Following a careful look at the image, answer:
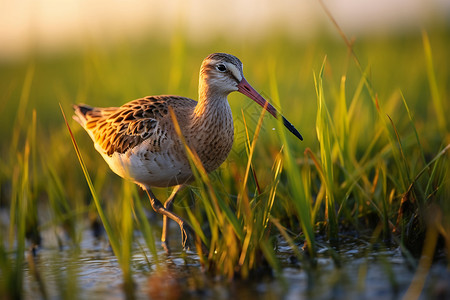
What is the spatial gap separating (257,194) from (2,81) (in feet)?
44.4

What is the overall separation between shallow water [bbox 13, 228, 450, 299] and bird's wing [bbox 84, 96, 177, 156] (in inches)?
46.5

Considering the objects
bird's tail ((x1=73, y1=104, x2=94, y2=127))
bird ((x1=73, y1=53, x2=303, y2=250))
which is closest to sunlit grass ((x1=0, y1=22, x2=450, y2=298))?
bird ((x1=73, y1=53, x2=303, y2=250))

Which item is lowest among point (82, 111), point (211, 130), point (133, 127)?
point (211, 130)

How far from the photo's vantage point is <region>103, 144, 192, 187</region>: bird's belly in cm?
528

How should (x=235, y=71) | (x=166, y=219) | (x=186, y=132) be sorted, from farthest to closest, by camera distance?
(x=166, y=219)
(x=186, y=132)
(x=235, y=71)

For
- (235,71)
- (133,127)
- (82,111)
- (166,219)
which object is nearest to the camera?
(235,71)

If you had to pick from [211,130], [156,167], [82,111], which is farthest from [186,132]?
[82,111]

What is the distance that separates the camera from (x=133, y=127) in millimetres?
5816

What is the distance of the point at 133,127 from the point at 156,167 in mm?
683

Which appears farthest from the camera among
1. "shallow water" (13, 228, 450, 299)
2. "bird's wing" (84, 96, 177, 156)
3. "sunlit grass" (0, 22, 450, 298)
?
"bird's wing" (84, 96, 177, 156)

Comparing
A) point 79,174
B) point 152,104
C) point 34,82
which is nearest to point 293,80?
point 79,174

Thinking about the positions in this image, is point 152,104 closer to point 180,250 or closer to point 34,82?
point 180,250

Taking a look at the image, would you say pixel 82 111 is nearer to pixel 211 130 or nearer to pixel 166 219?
pixel 166 219

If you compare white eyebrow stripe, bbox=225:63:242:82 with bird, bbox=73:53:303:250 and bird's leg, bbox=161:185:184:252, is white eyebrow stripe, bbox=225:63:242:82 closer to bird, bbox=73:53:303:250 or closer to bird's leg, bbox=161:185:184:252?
bird, bbox=73:53:303:250
